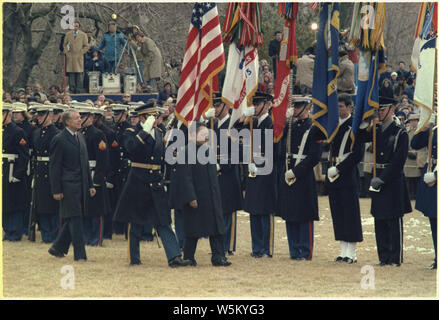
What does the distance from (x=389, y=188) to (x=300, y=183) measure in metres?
1.26

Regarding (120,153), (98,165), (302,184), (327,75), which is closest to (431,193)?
(302,184)

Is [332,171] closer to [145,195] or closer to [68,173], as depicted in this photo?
[145,195]

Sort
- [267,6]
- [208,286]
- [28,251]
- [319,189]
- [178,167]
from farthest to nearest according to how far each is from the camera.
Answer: [267,6] < [319,189] < [28,251] < [178,167] < [208,286]

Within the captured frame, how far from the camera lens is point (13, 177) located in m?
13.0

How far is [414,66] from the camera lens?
1138cm

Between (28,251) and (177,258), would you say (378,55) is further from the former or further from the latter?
(28,251)

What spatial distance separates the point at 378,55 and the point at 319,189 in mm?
9379

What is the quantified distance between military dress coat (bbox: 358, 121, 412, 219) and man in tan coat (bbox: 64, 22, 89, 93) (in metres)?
11.5

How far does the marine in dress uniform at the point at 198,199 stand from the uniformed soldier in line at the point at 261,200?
36.9 inches

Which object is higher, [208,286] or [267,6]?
[267,6]

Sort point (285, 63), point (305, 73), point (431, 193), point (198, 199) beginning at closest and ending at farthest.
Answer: point (431, 193) < point (198, 199) < point (285, 63) < point (305, 73)

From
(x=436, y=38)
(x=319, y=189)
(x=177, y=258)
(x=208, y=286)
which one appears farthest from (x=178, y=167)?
(x=319, y=189)

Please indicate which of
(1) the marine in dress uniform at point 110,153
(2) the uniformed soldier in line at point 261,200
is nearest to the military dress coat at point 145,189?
(2) the uniformed soldier in line at point 261,200

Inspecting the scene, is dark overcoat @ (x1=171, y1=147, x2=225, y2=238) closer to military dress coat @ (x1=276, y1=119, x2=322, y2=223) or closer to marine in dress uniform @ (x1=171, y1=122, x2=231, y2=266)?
marine in dress uniform @ (x1=171, y1=122, x2=231, y2=266)
